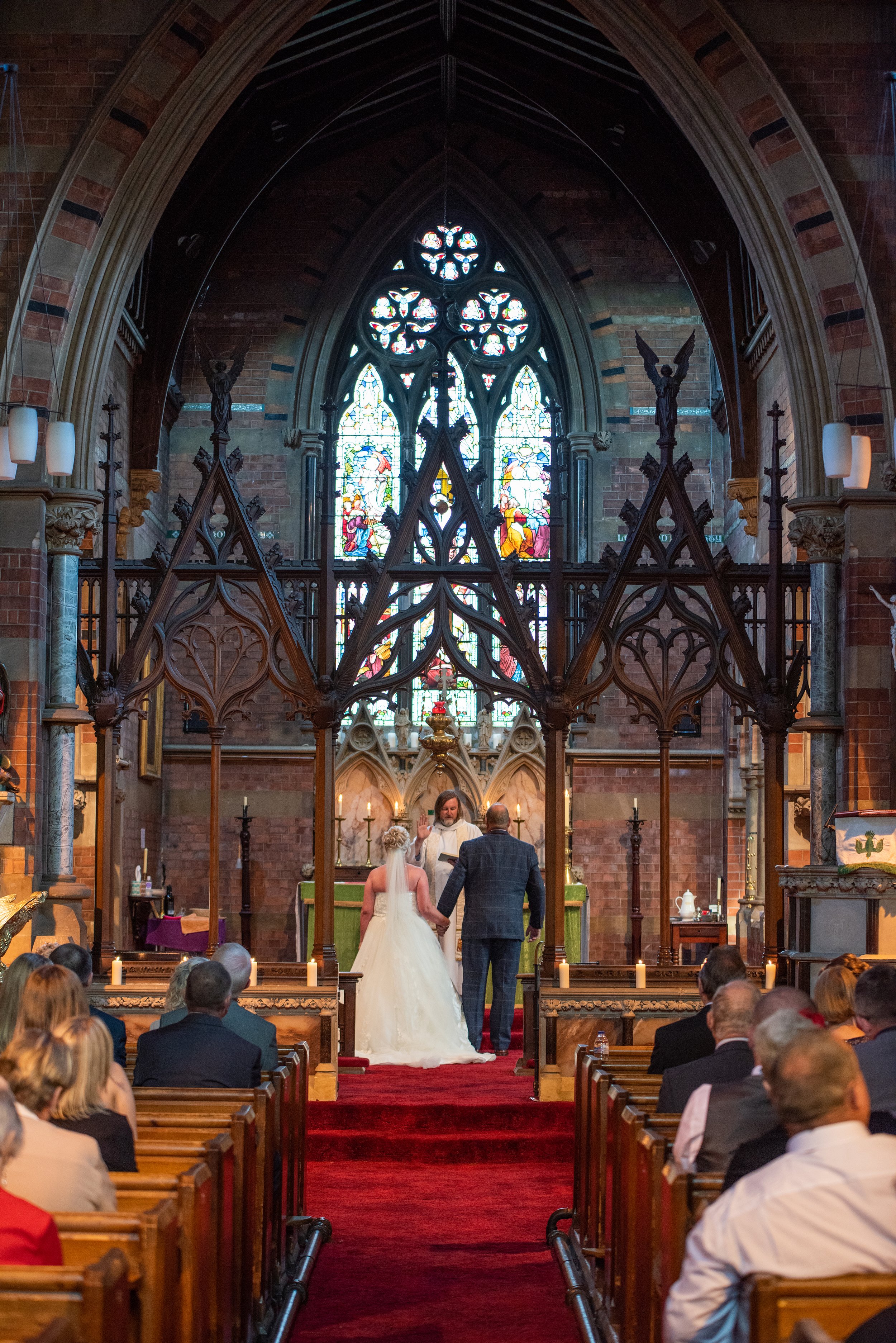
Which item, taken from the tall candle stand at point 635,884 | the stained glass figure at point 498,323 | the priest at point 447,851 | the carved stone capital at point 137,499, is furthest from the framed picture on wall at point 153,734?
the stained glass figure at point 498,323

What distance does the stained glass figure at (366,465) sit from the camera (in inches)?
656

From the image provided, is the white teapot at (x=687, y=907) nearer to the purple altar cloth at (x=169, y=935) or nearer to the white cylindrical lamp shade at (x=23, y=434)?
the purple altar cloth at (x=169, y=935)

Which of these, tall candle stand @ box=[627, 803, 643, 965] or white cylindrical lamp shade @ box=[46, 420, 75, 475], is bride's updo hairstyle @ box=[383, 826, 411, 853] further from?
tall candle stand @ box=[627, 803, 643, 965]

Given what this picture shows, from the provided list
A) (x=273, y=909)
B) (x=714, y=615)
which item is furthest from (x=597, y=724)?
(x=714, y=615)

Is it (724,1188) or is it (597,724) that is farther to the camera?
(597,724)

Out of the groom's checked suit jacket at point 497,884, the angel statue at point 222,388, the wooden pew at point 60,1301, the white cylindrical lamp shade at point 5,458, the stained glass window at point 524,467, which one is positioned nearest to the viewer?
the wooden pew at point 60,1301

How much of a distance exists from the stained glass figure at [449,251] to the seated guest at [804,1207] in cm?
1523

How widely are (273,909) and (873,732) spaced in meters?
7.63

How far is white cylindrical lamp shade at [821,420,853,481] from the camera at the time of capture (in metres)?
8.90

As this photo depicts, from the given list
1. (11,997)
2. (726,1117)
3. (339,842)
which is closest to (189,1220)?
(726,1117)

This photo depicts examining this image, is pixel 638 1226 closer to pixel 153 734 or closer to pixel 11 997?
pixel 11 997

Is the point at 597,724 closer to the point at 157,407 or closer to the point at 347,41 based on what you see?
the point at 157,407

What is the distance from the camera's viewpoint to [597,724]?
52.1 feet

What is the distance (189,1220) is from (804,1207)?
1281 millimetres
